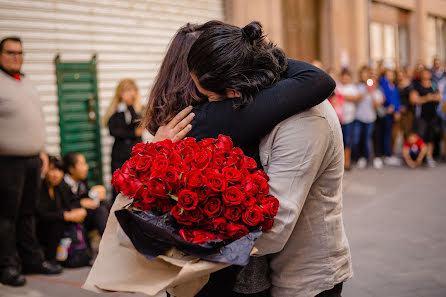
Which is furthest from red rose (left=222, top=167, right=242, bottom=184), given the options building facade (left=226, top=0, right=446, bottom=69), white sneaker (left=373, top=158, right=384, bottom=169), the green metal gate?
white sneaker (left=373, top=158, right=384, bottom=169)

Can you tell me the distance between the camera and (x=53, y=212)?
5.75 meters

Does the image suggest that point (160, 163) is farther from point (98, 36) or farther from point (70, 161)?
point (98, 36)

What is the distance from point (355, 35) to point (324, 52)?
1.16m

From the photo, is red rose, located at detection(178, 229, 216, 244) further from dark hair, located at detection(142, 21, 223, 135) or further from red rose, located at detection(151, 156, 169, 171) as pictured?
dark hair, located at detection(142, 21, 223, 135)

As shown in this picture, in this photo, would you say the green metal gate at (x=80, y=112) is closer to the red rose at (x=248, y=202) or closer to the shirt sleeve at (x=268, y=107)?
the shirt sleeve at (x=268, y=107)

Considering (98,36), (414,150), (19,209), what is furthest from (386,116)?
(19,209)

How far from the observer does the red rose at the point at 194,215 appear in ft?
5.80

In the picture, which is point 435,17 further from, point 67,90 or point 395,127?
point 67,90

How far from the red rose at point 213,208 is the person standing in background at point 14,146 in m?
3.74

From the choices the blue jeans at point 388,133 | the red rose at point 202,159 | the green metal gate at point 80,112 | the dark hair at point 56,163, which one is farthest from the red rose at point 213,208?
the blue jeans at point 388,133

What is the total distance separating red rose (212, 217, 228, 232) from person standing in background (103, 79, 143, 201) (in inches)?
210

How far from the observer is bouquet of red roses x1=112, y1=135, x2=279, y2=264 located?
1.75 m

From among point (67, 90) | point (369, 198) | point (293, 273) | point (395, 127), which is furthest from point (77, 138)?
point (395, 127)

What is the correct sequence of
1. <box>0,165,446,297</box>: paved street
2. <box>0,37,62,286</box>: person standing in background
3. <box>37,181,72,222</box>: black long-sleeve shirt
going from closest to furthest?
<box>0,165,446,297</box>: paved street → <box>0,37,62,286</box>: person standing in background → <box>37,181,72,222</box>: black long-sleeve shirt
